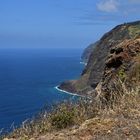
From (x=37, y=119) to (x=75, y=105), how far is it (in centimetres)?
76

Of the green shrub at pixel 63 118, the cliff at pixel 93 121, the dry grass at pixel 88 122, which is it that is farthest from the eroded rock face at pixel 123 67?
the green shrub at pixel 63 118

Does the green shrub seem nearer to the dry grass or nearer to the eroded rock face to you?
the dry grass

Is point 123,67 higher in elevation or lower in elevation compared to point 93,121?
higher

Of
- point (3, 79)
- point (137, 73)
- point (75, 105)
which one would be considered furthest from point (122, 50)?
point (3, 79)

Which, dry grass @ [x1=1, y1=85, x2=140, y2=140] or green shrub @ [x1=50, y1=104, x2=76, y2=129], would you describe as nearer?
dry grass @ [x1=1, y1=85, x2=140, y2=140]

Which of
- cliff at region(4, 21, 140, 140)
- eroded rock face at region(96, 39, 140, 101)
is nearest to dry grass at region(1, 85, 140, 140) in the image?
cliff at region(4, 21, 140, 140)

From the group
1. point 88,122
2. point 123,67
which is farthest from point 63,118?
point 123,67

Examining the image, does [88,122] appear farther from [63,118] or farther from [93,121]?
[63,118]

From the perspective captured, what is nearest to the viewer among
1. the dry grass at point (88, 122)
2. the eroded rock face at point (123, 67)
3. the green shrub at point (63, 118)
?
the dry grass at point (88, 122)

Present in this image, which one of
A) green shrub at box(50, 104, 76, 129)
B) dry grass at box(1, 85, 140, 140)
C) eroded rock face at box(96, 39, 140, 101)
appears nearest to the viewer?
dry grass at box(1, 85, 140, 140)

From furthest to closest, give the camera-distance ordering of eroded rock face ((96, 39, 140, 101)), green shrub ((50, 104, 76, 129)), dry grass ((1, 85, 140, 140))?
eroded rock face ((96, 39, 140, 101))
green shrub ((50, 104, 76, 129))
dry grass ((1, 85, 140, 140))

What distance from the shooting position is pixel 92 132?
6941 millimetres

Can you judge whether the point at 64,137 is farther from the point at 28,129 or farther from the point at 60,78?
the point at 60,78

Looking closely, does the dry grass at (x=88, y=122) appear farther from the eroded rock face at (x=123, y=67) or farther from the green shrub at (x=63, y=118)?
the eroded rock face at (x=123, y=67)
